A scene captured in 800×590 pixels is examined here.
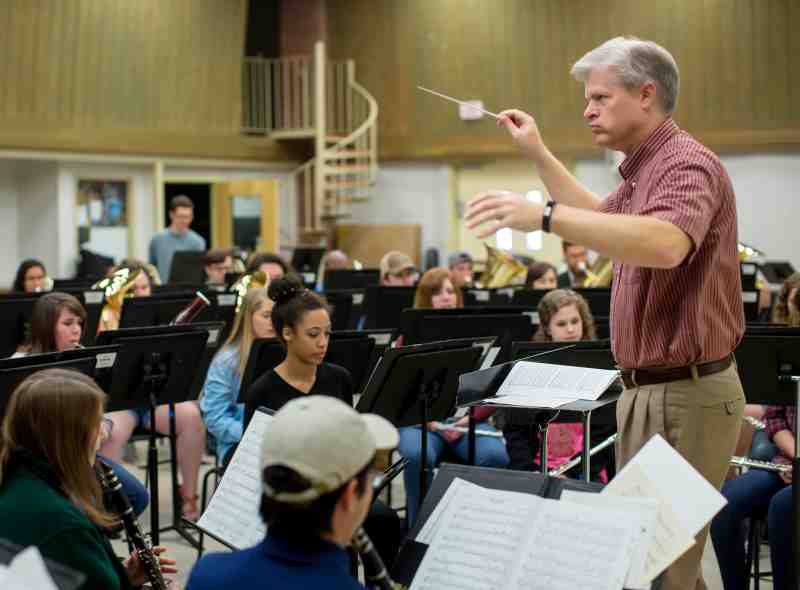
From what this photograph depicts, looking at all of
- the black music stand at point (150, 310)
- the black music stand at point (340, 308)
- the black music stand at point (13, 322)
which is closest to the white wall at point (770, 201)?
the black music stand at point (340, 308)

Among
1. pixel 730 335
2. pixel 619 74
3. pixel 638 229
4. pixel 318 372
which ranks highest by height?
pixel 619 74

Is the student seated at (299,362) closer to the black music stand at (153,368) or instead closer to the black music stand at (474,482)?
the black music stand at (153,368)

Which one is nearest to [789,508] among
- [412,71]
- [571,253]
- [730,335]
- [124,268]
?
[730,335]

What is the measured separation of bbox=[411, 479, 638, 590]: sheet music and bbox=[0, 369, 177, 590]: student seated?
0.78 meters

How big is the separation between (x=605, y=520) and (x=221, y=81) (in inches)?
576

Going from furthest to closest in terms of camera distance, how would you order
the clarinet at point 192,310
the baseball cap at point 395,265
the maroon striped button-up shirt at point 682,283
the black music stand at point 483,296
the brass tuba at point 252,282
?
the baseball cap at point 395,265 → the black music stand at point 483,296 → the brass tuba at point 252,282 → the clarinet at point 192,310 → the maroon striped button-up shirt at point 682,283

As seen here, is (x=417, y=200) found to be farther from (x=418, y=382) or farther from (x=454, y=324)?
(x=418, y=382)

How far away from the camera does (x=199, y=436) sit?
636cm

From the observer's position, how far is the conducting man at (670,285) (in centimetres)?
267

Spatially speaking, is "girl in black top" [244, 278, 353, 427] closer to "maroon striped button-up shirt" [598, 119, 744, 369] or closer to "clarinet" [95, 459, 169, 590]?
"clarinet" [95, 459, 169, 590]

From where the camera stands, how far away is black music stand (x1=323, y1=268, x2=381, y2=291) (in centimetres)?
1000

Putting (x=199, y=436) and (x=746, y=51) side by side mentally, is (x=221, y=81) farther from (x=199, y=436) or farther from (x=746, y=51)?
(x=199, y=436)

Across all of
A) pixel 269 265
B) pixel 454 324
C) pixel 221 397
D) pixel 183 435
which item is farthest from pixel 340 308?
pixel 221 397

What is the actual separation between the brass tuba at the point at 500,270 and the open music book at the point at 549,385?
7190 mm
